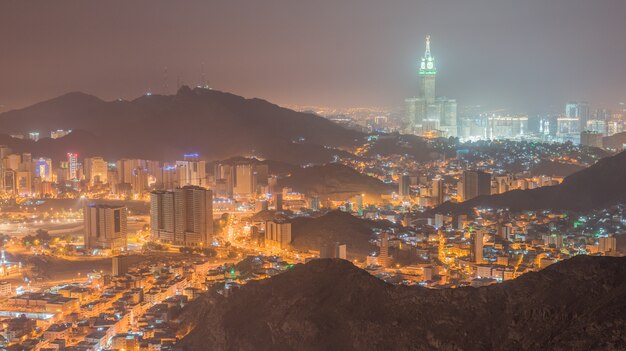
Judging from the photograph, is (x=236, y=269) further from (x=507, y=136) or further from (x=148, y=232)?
(x=507, y=136)

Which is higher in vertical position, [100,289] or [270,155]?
[270,155]

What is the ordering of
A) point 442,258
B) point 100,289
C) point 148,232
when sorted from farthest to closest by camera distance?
1. point 148,232
2. point 442,258
3. point 100,289

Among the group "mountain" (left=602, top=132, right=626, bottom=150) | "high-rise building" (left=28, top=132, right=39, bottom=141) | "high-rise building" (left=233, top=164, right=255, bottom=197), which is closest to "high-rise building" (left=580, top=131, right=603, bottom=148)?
"mountain" (left=602, top=132, right=626, bottom=150)

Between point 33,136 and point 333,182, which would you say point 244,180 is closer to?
point 333,182

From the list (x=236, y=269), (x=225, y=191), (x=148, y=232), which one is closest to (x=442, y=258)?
(x=236, y=269)

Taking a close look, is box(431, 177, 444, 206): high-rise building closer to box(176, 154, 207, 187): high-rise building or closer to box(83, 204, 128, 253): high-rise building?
box(176, 154, 207, 187): high-rise building

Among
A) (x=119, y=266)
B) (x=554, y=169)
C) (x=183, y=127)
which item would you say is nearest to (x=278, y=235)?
(x=119, y=266)
